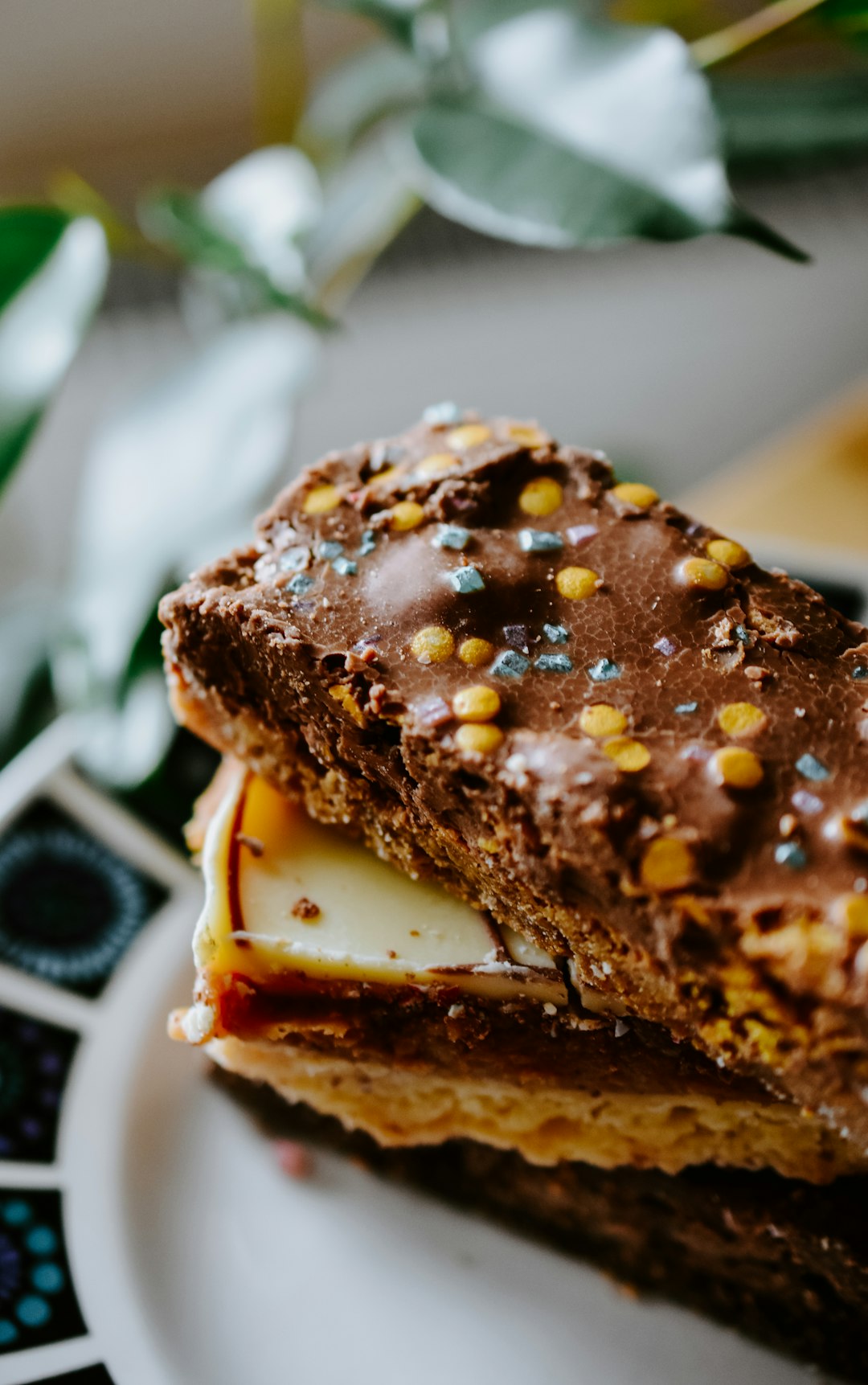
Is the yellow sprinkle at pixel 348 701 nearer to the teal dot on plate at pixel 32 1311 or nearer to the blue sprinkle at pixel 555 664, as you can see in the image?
the blue sprinkle at pixel 555 664

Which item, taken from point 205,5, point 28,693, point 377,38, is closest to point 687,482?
point 377,38

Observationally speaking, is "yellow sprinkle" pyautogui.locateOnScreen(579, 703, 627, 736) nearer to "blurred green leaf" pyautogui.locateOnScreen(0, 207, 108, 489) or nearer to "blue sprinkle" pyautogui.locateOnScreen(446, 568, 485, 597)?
"blue sprinkle" pyautogui.locateOnScreen(446, 568, 485, 597)

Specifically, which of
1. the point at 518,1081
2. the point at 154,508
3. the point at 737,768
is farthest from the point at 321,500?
the point at 518,1081

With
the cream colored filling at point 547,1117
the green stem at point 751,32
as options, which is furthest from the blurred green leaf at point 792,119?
the cream colored filling at point 547,1117

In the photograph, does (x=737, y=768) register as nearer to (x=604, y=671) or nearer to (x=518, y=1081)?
(x=604, y=671)

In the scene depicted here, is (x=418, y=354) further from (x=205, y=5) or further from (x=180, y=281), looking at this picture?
(x=205, y=5)

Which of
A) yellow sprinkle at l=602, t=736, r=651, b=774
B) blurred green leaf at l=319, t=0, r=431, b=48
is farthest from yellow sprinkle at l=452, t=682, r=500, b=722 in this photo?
blurred green leaf at l=319, t=0, r=431, b=48
